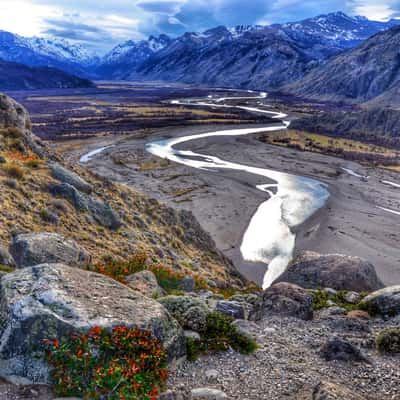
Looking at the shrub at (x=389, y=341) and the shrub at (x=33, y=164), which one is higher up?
the shrub at (x=33, y=164)

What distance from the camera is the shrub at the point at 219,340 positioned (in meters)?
8.29

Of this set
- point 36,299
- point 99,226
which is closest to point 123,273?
point 99,226

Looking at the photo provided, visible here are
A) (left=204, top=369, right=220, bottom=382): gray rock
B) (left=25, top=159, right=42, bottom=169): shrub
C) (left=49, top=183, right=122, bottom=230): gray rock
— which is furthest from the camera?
(left=25, top=159, right=42, bottom=169): shrub

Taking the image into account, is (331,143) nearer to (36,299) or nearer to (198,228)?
(198,228)

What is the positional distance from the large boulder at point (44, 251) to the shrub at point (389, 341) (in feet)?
29.6

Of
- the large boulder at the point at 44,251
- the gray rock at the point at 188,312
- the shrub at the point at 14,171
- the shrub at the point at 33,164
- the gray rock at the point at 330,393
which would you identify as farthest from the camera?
the shrub at the point at 33,164

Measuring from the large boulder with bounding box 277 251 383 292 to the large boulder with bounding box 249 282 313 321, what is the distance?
4.42 metres

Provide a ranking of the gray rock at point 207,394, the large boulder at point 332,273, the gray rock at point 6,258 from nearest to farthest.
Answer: the gray rock at point 207,394, the gray rock at point 6,258, the large boulder at point 332,273

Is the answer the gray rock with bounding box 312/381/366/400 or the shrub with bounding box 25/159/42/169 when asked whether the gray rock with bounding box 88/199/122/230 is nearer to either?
the shrub with bounding box 25/159/42/169

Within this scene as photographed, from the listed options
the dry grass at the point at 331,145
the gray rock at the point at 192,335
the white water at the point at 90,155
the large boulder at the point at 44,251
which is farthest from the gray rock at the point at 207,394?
the dry grass at the point at 331,145

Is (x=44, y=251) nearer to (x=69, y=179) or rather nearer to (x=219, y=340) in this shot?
(x=219, y=340)

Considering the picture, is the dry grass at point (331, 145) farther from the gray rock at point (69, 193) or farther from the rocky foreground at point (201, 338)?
the rocky foreground at point (201, 338)

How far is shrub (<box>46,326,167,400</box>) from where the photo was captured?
20.0 ft

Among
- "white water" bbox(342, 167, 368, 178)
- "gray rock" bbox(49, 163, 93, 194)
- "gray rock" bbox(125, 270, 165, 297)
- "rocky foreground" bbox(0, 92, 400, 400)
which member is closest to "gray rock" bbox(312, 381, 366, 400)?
"rocky foreground" bbox(0, 92, 400, 400)
